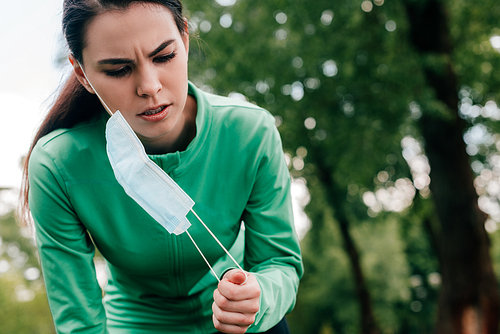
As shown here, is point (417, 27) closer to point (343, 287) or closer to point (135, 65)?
point (135, 65)

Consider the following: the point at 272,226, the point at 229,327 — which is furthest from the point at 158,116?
the point at 229,327

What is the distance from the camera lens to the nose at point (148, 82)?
1553 mm

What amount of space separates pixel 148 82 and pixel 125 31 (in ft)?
0.60

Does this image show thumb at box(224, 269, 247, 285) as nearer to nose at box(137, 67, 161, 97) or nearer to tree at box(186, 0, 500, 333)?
nose at box(137, 67, 161, 97)

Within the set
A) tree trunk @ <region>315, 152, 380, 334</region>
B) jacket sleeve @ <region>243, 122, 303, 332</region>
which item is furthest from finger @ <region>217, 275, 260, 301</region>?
tree trunk @ <region>315, 152, 380, 334</region>

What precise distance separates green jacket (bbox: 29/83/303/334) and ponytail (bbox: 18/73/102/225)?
0.18 ft

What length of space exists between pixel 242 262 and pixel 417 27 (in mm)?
6640

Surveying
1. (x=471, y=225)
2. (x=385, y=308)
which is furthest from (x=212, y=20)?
(x=385, y=308)

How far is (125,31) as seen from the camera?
1492 millimetres

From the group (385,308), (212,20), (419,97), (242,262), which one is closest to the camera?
(242,262)

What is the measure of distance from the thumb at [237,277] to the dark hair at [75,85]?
948mm

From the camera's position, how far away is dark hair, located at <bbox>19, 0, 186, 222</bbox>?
1507mm

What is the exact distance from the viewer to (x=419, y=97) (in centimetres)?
712

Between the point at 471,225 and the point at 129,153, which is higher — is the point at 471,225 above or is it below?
below
